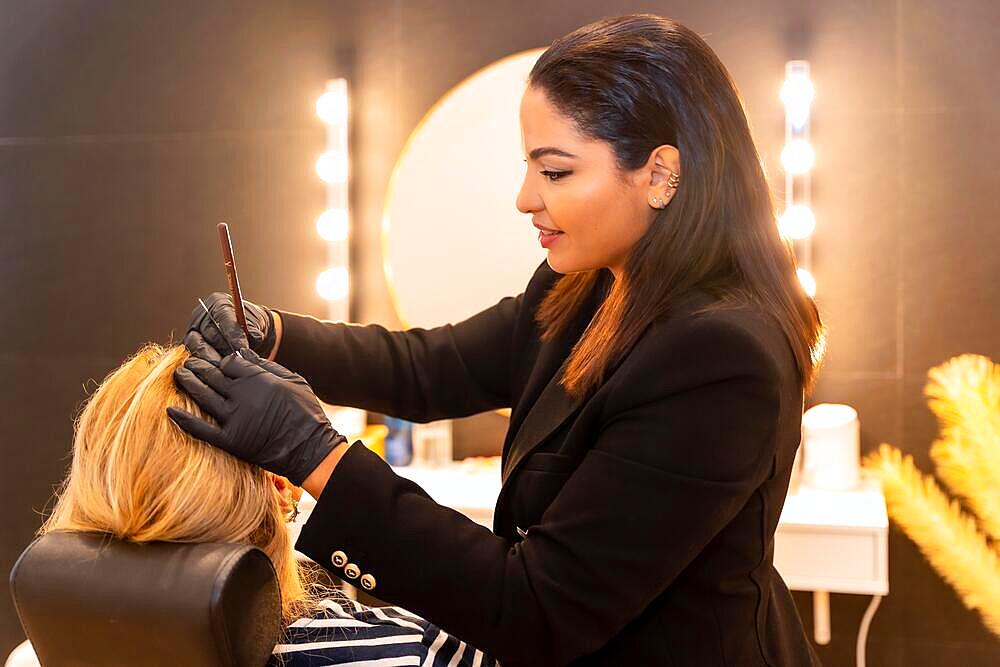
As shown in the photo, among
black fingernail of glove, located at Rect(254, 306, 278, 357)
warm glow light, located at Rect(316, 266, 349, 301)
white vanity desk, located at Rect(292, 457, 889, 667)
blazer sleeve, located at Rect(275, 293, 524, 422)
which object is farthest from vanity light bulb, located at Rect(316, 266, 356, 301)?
black fingernail of glove, located at Rect(254, 306, 278, 357)

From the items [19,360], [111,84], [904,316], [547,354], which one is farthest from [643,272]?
[19,360]

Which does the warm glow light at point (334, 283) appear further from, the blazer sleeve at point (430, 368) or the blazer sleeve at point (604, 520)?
the blazer sleeve at point (604, 520)

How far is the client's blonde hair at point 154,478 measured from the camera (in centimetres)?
99

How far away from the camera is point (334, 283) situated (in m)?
2.21

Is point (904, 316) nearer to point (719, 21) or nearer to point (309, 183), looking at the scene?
point (719, 21)

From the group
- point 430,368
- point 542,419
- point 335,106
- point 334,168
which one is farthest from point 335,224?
point 542,419

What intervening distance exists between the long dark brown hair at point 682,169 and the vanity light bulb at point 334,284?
118cm

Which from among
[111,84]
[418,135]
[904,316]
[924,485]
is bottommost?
[924,485]

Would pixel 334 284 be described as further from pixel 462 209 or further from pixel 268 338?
pixel 268 338

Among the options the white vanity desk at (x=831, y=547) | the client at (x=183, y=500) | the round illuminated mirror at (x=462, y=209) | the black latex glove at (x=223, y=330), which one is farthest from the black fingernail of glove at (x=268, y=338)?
the round illuminated mirror at (x=462, y=209)

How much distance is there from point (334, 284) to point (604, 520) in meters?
1.34

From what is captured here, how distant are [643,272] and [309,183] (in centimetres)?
134

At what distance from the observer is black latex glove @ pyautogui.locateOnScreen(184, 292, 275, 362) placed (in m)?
1.13

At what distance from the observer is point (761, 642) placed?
1.12 m
